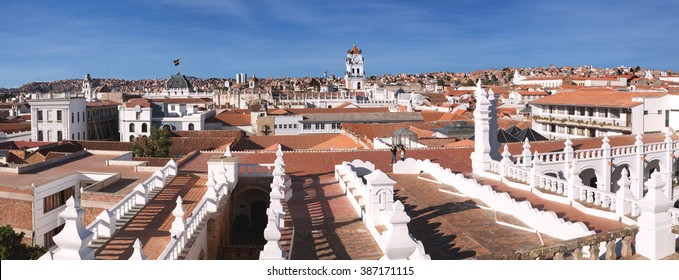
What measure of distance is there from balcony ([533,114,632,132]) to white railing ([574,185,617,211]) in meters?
25.6

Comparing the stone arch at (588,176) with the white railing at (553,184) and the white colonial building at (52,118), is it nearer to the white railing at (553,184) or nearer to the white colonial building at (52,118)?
the white railing at (553,184)

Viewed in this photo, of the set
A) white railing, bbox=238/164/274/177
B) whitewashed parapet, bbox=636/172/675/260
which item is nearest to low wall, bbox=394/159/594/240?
whitewashed parapet, bbox=636/172/675/260

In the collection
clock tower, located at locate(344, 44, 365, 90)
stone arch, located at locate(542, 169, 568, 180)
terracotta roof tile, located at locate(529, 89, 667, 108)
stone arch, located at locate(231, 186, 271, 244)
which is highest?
clock tower, located at locate(344, 44, 365, 90)

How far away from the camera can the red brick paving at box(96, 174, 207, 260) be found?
11320 millimetres

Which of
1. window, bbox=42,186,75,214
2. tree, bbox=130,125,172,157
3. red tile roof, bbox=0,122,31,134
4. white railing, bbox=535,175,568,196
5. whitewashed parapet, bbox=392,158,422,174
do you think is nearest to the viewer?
white railing, bbox=535,175,568,196

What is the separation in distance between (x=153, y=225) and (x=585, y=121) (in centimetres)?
3477

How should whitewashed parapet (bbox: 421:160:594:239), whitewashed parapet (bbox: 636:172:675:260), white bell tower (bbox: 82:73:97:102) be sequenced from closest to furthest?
whitewashed parapet (bbox: 636:172:675:260) < whitewashed parapet (bbox: 421:160:594:239) < white bell tower (bbox: 82:73:97:102)

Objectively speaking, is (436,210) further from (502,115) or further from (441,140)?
(502,115)

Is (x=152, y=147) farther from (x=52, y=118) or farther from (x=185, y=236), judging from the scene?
(x=185, y=236)

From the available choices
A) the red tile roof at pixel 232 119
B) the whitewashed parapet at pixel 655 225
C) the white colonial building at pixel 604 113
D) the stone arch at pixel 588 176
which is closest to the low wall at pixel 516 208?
the whitewashed parapet at pixel 655 225

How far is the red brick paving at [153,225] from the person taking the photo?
11320 mm

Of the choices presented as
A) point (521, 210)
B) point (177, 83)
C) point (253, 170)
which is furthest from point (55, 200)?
point (177, 83)

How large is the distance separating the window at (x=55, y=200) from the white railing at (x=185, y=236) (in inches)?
485

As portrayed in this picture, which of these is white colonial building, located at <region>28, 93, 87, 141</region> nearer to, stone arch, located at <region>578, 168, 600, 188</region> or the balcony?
the balcony
